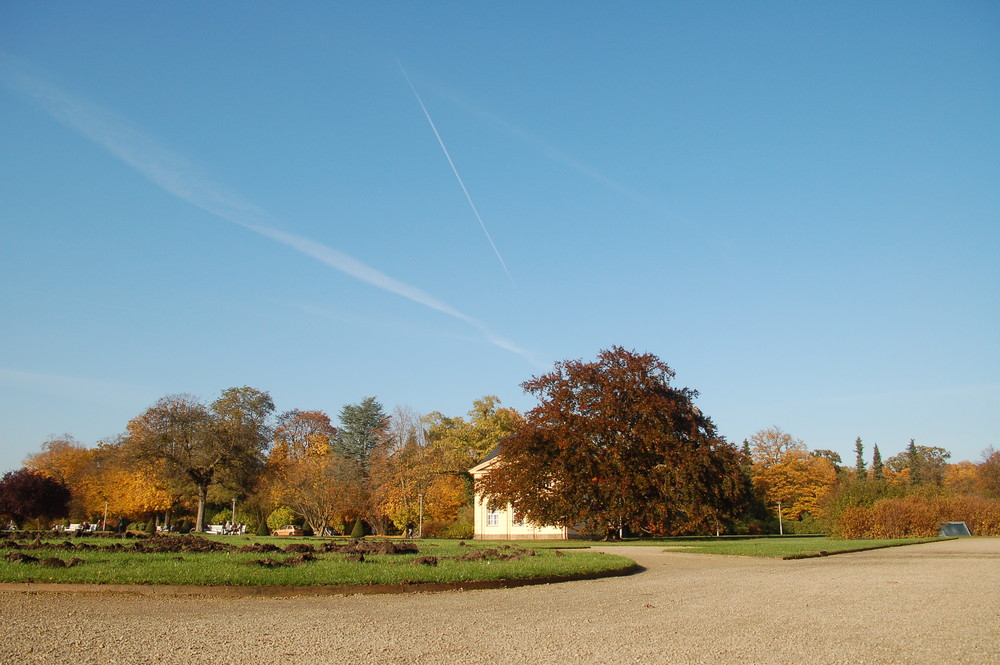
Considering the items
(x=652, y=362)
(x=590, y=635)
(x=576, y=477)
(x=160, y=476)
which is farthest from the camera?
(x=160, y=476)

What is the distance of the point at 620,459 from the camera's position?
4075 cm

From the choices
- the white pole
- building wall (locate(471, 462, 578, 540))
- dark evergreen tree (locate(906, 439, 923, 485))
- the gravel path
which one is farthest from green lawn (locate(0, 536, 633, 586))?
dark evergreen tree (locate(906, 439, 923, 485))

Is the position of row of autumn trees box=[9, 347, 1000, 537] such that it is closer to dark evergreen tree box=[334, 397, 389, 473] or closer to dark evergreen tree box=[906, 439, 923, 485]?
dark evergreen tree box=[334, 397, 389, 473]

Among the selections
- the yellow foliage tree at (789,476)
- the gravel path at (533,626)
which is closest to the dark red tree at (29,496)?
the gravel path at (533,626)

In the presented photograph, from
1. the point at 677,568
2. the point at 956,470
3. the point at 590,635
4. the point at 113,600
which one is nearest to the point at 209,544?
the point at 113,600

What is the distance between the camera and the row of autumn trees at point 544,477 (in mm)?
40094

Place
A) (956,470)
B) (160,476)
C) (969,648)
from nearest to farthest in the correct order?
1. (969,648)
2. (160,476)
3. (956,470)

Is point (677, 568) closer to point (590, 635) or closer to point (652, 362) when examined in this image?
point (590, 635)

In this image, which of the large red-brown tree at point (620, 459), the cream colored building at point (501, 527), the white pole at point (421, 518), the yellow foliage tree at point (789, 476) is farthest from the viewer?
the yellow foliage tree at point (789, 476)

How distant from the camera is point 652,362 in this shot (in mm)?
43875

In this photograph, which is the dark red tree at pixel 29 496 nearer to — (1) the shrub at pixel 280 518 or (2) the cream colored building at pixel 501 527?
(1) the shrub at pixel 280 518

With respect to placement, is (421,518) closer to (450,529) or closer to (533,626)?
(450,529)

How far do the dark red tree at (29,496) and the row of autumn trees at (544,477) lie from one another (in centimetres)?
431

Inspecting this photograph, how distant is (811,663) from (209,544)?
1966 centimetres
